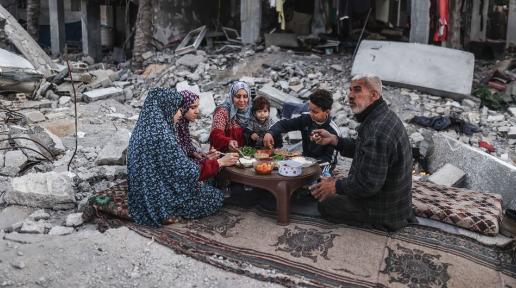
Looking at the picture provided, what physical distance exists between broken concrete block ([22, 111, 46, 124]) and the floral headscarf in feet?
14.6

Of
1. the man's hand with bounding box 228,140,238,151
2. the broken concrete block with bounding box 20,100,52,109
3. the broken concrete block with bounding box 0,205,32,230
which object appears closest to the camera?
the broken concrete block with bounding box 0,205,32,230

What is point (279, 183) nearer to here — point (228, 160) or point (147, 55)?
point (228, 160)

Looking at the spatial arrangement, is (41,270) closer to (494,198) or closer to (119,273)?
(119,273)

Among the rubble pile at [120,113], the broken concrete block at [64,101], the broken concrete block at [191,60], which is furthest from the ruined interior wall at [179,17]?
the broken concrete block at [64,101]

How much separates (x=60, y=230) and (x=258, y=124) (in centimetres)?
246

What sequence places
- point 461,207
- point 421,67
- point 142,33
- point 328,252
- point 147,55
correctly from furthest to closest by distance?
point 142,33 → point 147,55 → point 421,67 → point 461,207 → point 328,252

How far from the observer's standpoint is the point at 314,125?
5492 mm

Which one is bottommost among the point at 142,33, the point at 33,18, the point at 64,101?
the point at 64,101

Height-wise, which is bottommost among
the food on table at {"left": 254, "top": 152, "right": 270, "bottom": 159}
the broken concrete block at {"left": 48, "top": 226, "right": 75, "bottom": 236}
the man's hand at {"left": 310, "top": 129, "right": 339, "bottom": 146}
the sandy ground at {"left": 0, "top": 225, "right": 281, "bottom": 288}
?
the sandy ground at {"left": 0, "top": 225, "right": 281, "bottom": 288}

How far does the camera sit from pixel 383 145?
409cm

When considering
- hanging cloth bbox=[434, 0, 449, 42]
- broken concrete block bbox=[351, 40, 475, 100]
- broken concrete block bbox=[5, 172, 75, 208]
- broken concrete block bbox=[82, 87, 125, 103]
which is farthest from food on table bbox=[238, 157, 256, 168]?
hanging cloth bbox=[434, 0, 449, 42]

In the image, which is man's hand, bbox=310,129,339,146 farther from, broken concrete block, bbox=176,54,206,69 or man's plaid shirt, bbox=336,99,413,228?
broken concrete block, bbox=176,54,206,69

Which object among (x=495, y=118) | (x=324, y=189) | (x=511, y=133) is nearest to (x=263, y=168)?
(x=324, y=189)

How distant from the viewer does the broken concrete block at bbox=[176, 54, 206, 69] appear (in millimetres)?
12105
